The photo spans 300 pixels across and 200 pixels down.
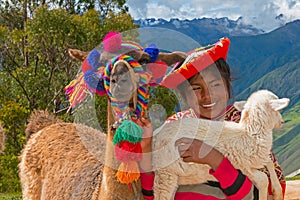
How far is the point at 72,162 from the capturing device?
147 inches

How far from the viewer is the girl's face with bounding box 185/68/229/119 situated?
290cm

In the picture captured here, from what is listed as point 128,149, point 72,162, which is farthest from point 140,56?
point 72,162

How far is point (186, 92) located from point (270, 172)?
710mm

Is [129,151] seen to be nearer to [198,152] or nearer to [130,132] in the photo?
[130,132]

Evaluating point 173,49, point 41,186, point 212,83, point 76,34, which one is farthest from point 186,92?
point 76,34

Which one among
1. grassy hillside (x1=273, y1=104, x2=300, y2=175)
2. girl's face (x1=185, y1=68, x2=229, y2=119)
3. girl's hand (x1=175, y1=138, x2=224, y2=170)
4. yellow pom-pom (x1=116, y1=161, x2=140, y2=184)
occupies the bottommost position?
grassy hillside (x1=273, y1=104, x2=300, y2=175)

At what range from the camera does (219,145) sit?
2.56 meters

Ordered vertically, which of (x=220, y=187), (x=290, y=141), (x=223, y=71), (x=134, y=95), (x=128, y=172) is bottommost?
(x=290, y=141)

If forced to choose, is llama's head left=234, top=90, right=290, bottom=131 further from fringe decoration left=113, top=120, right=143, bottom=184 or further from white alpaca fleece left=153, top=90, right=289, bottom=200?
fringe decoration left=113, top=120, right=143, bottom=184

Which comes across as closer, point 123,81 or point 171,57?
point 123,81

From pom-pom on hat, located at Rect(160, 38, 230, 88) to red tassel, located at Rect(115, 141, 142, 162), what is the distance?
1.65 feet

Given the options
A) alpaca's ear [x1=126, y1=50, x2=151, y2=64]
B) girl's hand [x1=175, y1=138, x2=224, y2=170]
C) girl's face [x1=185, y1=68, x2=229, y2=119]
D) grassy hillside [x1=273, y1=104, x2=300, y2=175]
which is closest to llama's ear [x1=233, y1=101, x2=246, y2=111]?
girl's face [x1=185, y1=68, x2=229, y2=119]

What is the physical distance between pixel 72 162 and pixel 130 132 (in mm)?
1506

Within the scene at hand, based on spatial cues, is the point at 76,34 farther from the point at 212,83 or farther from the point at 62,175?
the point at 212,83
